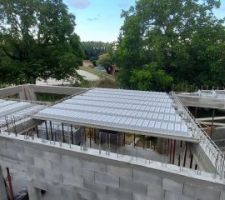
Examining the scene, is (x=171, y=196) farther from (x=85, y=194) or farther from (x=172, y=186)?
(x=85, y=194)

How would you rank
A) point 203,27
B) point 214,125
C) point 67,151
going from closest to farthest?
1. point 67,151
2. point 214,125
3. point 203,27

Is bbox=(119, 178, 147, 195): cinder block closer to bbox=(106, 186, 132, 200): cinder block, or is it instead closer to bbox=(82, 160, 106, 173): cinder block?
bbox=(106, 186, 132, 200): cinder block

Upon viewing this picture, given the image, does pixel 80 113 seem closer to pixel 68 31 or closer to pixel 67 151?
pixel 67 151

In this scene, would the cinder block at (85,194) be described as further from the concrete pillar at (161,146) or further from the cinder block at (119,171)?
the concrete pillar at (161,146)

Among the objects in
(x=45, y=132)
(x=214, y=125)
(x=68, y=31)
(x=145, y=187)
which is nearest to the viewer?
(x=145, y=187)

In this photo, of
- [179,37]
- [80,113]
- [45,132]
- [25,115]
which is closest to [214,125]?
[179,37]

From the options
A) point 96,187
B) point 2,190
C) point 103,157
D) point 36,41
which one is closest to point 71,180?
point 96,187

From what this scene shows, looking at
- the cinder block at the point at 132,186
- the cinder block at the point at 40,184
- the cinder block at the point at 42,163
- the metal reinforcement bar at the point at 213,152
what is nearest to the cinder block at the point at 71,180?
the cinder block at the point at 42,163

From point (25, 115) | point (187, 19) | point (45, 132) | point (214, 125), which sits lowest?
point (214, 125)
